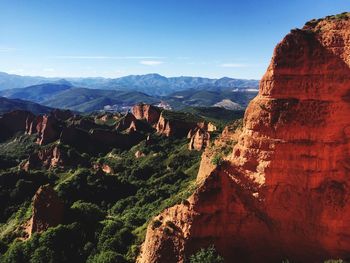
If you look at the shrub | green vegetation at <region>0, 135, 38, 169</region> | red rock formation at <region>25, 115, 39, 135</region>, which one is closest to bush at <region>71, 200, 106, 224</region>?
the shrub

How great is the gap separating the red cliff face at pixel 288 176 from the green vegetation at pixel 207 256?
2.68 feet

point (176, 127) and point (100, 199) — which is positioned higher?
point (176, 127)

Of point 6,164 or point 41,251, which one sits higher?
point 41,251

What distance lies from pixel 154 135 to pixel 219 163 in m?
115

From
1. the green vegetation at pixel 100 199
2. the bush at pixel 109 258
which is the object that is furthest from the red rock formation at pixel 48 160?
the bush at pixel 109 258

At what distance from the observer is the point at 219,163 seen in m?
40.7

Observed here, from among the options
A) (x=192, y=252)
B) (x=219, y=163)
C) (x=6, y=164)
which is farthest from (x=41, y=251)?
(x=6, y=164)

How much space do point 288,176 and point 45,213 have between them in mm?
36113

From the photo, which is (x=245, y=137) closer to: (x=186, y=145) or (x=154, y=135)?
(x=186, y=145)

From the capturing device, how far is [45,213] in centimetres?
5691

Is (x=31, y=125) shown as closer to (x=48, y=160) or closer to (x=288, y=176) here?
(x=48, y=160)

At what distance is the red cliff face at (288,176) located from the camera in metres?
35.2

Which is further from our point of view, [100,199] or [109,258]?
[100,199]

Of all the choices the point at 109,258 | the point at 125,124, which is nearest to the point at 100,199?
the point at 109,258
